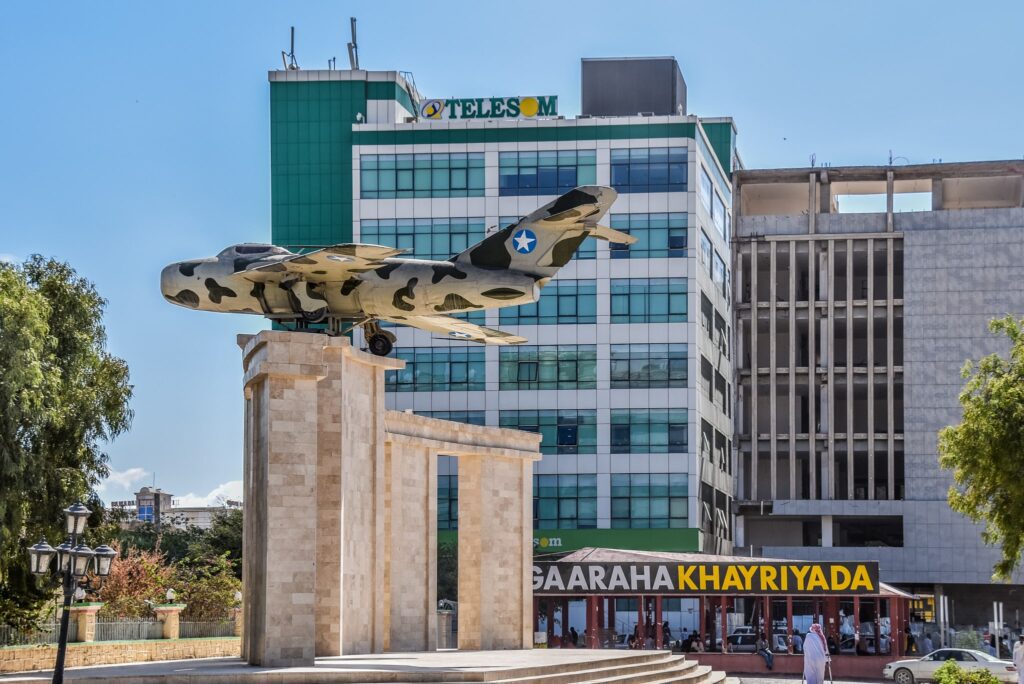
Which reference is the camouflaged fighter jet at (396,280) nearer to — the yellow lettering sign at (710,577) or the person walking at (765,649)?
the yellow lettering sign at (710,577)

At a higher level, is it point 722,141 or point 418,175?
point 722,141

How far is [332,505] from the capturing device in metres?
31.3

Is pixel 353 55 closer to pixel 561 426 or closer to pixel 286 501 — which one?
pixel 561 426

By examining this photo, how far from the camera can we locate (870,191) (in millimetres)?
95188

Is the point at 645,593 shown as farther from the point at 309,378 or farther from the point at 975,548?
the point at 975,548

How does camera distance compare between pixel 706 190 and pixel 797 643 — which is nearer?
pixel 797 643

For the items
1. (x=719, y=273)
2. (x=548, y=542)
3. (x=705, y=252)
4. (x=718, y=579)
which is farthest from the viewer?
(x=719, y=273)

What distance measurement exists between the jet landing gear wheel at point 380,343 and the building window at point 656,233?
42.4 meters

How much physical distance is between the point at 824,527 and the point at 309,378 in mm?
64292

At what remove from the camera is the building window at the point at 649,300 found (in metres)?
77.6

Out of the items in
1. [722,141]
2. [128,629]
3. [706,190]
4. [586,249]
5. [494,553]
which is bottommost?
[128,629]

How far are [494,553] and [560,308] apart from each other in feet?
119

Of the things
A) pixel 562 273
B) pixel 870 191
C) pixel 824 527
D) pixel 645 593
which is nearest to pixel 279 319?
pixel 645 593

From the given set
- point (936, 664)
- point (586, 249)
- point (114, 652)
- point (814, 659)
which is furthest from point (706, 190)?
point (814, 659)
